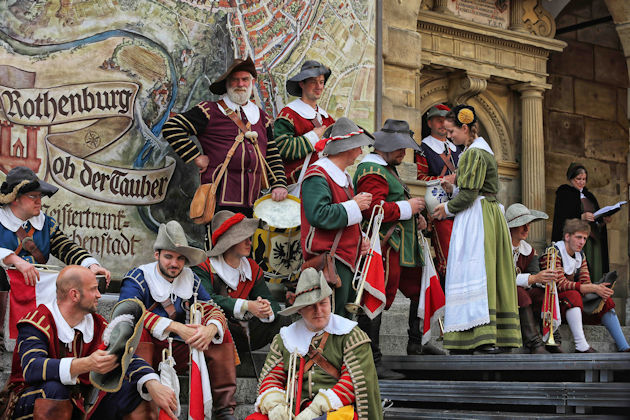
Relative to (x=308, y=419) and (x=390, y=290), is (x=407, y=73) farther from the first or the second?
(x=308, y=419)

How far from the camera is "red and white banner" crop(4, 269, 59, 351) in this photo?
21.9ft

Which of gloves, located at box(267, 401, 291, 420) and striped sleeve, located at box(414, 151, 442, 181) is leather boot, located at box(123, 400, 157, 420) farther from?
striped sleeve, located at box(414, 151, 442, 181)

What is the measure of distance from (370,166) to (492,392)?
6.33 ft

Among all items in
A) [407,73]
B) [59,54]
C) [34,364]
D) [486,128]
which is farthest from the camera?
[486,128]

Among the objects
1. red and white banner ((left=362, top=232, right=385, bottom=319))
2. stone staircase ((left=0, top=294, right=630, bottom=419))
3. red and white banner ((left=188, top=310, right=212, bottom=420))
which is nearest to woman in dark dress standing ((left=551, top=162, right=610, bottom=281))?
stone staircase ((left=0, top=294, right=630, bottom=419))

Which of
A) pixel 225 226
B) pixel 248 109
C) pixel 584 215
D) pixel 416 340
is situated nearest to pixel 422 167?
pixel 248 109

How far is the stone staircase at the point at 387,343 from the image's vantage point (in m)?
6.73

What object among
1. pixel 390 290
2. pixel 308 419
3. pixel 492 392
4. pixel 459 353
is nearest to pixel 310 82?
pixel 390 290

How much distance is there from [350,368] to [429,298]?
2308mm

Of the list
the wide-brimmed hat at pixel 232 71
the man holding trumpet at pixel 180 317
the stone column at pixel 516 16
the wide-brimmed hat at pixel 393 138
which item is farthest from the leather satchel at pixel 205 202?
the stone column at pixel 516 16

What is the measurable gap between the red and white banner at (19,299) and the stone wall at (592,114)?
32.3 feet

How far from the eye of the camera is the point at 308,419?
556cm

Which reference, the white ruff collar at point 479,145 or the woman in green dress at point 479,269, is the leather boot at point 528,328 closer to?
the woman in green dress at point 479,269

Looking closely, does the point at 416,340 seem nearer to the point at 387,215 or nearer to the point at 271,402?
the point at 387,215
